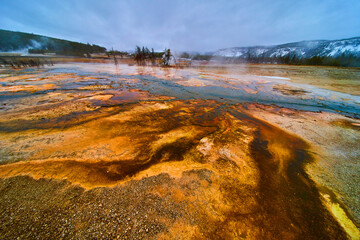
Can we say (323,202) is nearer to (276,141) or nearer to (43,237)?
(276,141)

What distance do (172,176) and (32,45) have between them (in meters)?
87.3

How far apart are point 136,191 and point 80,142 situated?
2223 mm

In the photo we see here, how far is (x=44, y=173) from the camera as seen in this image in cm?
236

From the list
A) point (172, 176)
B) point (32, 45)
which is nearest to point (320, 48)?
point (172, 176)

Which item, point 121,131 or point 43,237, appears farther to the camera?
point 121,131

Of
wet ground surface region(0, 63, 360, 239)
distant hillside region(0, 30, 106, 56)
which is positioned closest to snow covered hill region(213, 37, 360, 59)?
distant hillside region(0, 30, 106, 56)

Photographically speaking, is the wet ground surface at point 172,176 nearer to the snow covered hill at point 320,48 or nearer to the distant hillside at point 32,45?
the distant hillside at point 32,45

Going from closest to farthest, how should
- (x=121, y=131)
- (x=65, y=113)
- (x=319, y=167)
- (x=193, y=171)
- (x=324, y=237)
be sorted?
(x=324, y=237)
(x=193, y=171)
(x=319, y=167)
(x=121, y=131)
(x=65, y=113)

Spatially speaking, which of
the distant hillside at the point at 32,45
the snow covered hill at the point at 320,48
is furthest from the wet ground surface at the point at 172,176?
the snow covered hill at the point at 320,48

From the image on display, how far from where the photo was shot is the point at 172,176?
98.0 inches

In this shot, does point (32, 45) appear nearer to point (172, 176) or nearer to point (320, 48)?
point (172, 176)

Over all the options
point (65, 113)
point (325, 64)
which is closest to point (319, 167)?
point (65, 113)

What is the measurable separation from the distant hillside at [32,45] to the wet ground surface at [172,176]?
199 ft

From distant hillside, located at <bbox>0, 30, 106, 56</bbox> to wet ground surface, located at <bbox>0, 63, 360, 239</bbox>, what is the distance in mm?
60630
